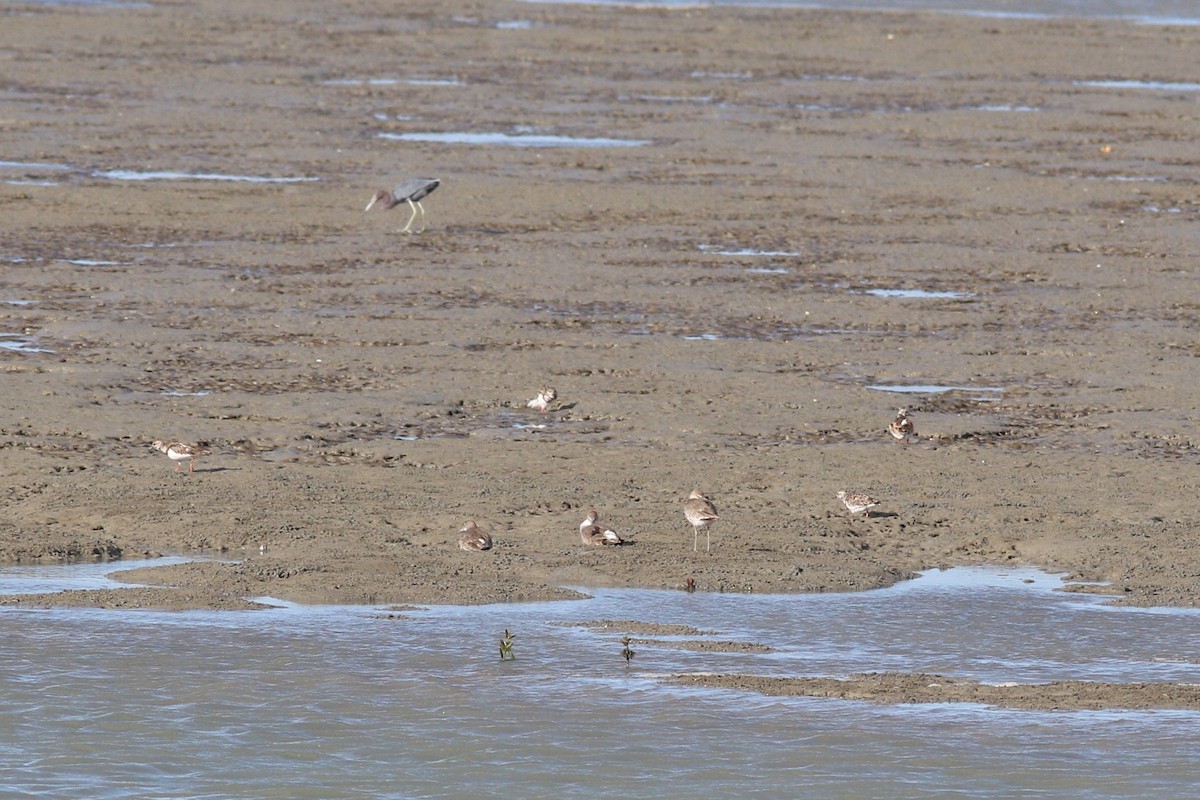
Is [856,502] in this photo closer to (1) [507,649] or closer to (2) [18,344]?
(1) [507,649]

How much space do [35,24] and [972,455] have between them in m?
31.4

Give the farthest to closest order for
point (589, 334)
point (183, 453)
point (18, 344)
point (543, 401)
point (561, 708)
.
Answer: point (589, 334) < point (18, 344) < point (543, 401) < point (183, 453) < point (561, 708)

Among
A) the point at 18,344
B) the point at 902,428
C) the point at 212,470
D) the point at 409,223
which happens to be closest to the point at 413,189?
the point at 409,223

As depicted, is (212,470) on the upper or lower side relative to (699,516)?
upper

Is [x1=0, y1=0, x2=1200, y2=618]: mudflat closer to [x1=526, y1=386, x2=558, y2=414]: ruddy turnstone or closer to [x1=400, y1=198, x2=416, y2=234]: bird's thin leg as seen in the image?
[x1=526, y1=386, x2=558, y2=414]: ruddy turnstone

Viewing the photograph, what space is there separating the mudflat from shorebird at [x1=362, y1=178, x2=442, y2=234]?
0.21m

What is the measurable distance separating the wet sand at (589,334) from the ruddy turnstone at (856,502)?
112 millimetres

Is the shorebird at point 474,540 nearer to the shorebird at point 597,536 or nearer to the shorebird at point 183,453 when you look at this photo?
the shorebird at point 597,536

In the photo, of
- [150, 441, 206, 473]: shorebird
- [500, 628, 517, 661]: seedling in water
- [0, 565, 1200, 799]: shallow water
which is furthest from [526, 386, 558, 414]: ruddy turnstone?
[500, 628, 517, 661]: seedling in water

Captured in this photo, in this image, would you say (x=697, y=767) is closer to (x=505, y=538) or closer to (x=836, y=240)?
(x=505, y=538)

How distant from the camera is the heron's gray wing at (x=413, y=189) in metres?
21.9

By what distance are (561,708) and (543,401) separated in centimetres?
560

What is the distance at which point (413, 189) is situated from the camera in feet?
72.2

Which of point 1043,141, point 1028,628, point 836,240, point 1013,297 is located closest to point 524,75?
point 1043,141
